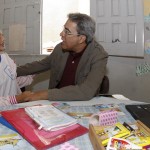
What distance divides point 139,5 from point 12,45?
1.70m

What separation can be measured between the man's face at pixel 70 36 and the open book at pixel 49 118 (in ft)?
2.95

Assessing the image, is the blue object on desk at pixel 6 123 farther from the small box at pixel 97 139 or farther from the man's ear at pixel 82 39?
the man's ear at pixel 82 39

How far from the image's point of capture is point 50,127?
33.9 inches

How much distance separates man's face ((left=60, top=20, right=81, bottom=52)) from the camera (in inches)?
71.5

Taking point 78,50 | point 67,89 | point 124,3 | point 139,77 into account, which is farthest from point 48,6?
point 67,89

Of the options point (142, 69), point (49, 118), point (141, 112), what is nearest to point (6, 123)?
point (49, 118)

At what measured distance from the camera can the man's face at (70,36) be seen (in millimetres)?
1815

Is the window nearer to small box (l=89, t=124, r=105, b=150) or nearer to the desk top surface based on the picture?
the desk top surface

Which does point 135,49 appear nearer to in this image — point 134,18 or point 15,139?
point 134,18

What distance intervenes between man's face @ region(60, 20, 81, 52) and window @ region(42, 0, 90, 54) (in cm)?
111

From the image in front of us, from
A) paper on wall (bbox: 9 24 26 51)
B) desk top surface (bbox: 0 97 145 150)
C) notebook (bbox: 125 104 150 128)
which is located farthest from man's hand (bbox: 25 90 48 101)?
paper on wall (bbox: 9 24 26 51)

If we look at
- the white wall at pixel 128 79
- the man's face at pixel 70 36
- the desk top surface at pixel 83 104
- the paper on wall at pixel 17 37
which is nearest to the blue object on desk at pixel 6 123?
the desk top surface at pixel 83 104

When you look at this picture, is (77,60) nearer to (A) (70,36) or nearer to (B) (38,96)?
(A) (70,36)

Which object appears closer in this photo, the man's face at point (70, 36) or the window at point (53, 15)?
the man's face at point (70, 36)
